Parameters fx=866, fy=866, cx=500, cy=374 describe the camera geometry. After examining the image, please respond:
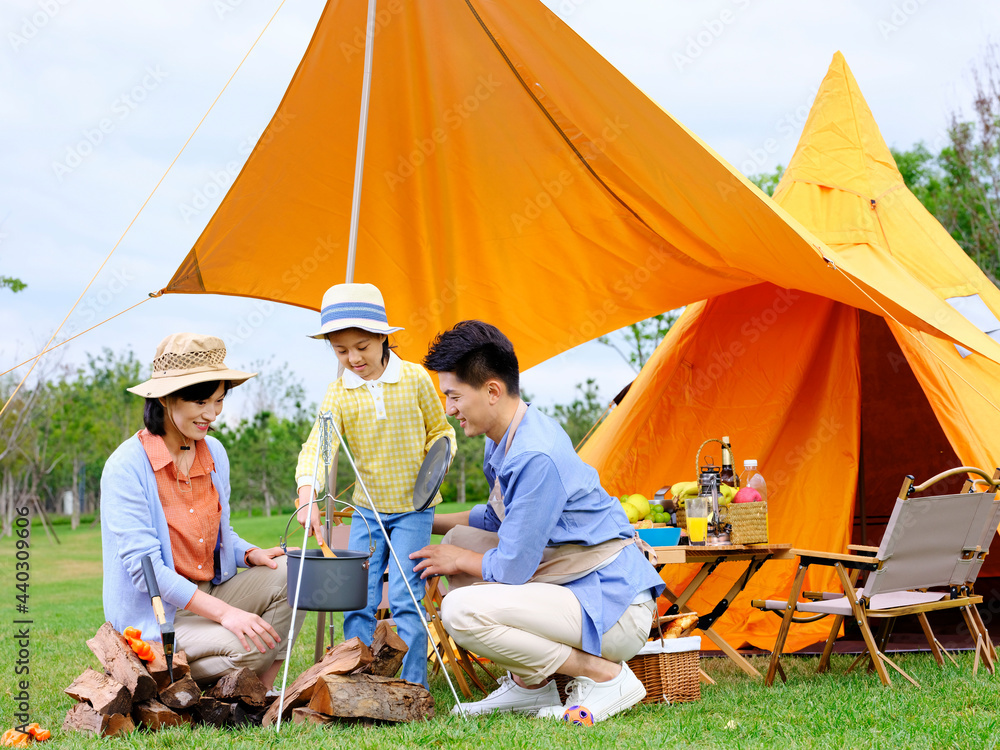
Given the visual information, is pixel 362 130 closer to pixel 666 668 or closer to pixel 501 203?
pixel 501 203

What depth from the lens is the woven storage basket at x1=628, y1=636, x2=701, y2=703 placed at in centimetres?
289

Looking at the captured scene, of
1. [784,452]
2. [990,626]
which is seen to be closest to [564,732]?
[784,452]

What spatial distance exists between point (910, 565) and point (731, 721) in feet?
3.83

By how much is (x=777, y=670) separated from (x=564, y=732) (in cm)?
168

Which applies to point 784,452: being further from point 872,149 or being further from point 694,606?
point 872,149

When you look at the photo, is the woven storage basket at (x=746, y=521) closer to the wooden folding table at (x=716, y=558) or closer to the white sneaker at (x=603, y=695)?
the wooden folding table at (x=716, y=558)

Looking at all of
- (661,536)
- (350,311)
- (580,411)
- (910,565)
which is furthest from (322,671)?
(580,411)

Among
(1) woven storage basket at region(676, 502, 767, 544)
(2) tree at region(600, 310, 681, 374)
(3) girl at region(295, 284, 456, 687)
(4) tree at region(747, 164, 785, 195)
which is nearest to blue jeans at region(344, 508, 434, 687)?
(3) girl at region(295, 284, 456, 687)

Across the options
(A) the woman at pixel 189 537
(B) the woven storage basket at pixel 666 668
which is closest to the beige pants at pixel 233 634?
(A) the woman at pixel 189 537

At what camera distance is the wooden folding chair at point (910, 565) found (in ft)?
10.5

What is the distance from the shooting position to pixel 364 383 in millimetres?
3238

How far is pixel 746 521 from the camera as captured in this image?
11.1 ft

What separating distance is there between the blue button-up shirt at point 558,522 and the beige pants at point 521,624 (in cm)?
4

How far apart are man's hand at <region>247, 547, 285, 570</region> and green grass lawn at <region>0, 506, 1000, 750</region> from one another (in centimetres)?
59
